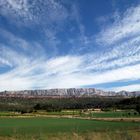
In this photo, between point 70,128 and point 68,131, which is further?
point 70,128

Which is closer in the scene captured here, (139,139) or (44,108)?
(139,139)

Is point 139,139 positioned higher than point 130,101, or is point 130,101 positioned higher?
point 130,101

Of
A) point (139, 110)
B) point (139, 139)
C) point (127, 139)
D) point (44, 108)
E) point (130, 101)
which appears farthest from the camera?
point (130, 101)

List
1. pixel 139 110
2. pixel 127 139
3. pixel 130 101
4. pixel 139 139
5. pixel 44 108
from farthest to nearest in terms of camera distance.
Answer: pixel 130 101
pixel 44 108
pixel 139 110
pixel 139 139
pixel 127 139

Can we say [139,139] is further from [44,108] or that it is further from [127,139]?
[44,108]

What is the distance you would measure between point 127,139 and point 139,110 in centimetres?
11654

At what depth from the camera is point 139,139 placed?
56.2ft

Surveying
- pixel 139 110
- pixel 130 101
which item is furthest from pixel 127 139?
pixel 130 101

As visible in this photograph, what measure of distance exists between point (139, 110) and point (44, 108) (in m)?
66.1

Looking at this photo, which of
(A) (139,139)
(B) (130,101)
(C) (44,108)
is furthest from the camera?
(B) (130,101)

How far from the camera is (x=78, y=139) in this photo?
680 inches

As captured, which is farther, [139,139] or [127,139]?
[139,139]

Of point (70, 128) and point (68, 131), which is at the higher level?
point (70, 128)

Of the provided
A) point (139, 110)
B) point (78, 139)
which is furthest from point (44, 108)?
point (78, 139)
